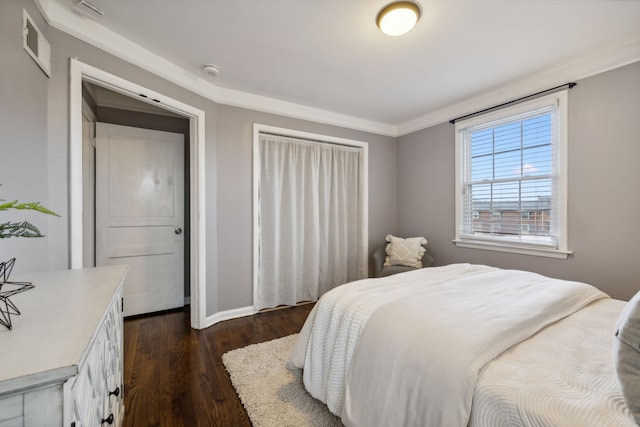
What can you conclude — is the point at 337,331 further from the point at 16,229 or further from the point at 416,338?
the point at 16,229

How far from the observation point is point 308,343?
1.60 metres

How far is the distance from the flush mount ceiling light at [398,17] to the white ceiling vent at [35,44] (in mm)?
1993

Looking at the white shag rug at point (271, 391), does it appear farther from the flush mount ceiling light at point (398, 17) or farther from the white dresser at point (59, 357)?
the flush mount ceiling light at point (398, 17)

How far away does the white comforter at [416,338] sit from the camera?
0.96 metres

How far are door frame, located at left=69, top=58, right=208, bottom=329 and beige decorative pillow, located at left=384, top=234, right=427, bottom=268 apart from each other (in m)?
2.30

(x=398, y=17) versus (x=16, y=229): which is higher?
(x=398, y=17)

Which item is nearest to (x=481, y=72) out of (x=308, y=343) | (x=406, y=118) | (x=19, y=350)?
(x=406, y=118)

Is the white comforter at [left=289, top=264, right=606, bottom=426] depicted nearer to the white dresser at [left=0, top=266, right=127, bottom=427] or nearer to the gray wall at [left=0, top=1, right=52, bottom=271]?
the white dresser at [left=0, top=266, right=127, bottom=427]

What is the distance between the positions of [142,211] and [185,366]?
1861mm

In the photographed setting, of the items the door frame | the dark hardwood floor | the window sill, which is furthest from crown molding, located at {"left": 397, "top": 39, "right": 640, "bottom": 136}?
the dark hardwood floor

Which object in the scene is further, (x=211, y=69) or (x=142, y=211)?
(x=142, y=211)

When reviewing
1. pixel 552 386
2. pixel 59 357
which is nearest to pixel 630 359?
pixel 552 386

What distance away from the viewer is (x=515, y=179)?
9.54 feet

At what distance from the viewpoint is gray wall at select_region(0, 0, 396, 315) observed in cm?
132
